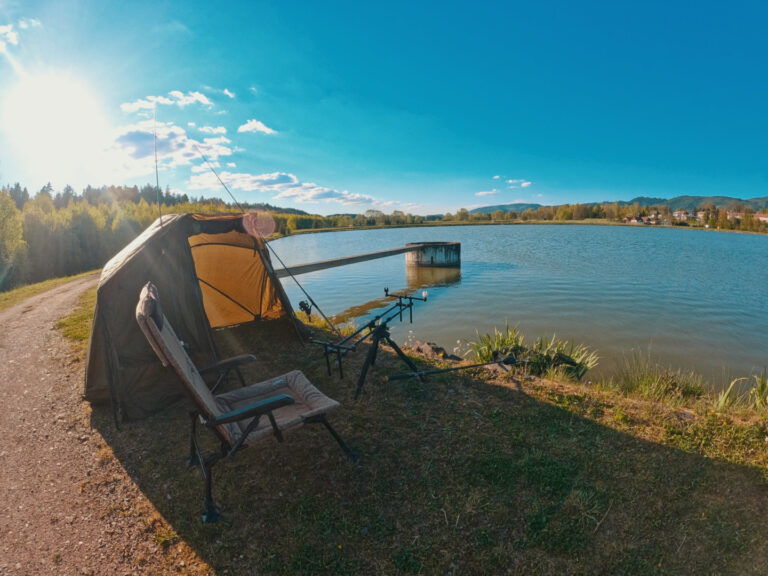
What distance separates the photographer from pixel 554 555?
2.89m

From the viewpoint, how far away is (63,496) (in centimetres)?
374

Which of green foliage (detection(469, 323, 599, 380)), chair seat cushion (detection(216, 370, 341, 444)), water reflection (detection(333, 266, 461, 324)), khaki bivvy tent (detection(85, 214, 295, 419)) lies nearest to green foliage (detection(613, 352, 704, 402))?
green foliage (detection(469, 323, 599, 380))

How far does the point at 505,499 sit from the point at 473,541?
573 millimetres

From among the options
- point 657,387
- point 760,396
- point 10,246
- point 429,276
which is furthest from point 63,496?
point 10,246

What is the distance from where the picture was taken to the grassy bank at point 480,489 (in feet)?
9.56

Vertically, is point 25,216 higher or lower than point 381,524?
higher

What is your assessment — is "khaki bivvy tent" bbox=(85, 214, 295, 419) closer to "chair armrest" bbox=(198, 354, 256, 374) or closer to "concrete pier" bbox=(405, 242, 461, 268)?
"chair armrest" bbox=(198, 354, 256, 374)

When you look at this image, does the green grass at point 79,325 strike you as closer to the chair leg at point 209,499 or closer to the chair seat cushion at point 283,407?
the chair seat cushion at point 283,407

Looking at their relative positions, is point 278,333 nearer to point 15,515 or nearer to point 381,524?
point 15,515

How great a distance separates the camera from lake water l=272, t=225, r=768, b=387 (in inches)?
431

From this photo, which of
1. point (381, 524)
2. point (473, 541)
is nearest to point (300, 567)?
point (381, 524)

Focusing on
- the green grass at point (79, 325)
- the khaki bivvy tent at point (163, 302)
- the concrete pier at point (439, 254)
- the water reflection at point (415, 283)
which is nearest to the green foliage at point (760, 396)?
the khaki bivvy tent at point (163, 302)

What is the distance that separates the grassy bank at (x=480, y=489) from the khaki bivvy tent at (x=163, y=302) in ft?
1.62

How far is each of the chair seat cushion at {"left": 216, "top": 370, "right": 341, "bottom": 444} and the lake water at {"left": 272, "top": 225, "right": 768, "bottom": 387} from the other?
7.12m
